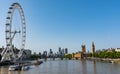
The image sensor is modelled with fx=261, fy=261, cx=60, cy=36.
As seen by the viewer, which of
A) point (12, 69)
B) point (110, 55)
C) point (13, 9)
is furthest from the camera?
point (110, 55)

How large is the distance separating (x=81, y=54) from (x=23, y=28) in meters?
129

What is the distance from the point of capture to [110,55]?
388ft

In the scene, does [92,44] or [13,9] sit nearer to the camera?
[13,9]

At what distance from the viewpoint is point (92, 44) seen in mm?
180125

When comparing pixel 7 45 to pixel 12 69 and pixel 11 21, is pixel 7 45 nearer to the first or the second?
pixel 11 21

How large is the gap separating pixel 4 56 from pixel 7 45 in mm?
8380

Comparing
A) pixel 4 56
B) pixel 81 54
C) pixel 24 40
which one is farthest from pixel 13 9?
pixel 81 54

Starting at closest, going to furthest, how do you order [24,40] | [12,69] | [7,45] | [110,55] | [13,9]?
[12,69], [13,9], [7,45], [24,40], [110,55]

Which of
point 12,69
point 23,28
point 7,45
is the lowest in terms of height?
point 12,69

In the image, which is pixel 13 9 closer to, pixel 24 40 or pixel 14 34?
pixel 14 34

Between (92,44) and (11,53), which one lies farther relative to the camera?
(92,44)

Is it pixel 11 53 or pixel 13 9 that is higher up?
pixel 13 9

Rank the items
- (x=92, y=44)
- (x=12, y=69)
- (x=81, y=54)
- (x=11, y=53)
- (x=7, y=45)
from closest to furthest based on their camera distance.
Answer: (x=12, y=69)
(x=7, y=45)
(x=11, y=53)
(x=92, y=44)
(x=81, y=54)

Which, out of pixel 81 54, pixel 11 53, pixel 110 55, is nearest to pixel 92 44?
pixel 81 54
